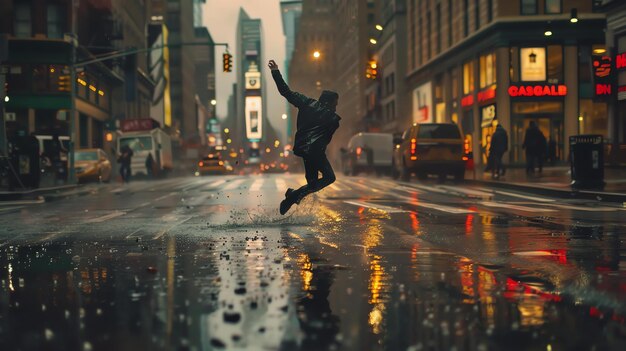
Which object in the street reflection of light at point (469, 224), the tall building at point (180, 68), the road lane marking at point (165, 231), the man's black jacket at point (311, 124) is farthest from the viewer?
the tall building at point (180, 68)

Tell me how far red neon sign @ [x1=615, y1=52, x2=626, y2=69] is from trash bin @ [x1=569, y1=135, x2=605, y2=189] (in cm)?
1703

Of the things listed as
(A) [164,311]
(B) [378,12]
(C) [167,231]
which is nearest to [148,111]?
(B) [378,12]

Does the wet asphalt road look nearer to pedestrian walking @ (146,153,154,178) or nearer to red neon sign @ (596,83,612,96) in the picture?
red neon sign @ (596,83,612,96)

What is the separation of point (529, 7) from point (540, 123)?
Answer: 6748 millimetres

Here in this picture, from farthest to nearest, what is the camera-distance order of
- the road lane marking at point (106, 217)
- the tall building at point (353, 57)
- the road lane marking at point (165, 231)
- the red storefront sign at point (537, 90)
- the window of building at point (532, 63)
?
the tall building at point (353, 57) < the window of building at point (532, 63) < the red storefront sign at point (537, 90) < the road lane marking at point (106, 217) < the road lane marking at point (165, 231)

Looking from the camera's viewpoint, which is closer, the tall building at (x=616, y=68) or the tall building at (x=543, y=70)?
the tall building at (x=616, y=68)

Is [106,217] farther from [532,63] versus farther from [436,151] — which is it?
[532,63]

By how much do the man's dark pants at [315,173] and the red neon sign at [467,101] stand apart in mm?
40546

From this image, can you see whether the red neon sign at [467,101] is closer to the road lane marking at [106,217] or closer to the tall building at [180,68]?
the road lane marking at [106,217]

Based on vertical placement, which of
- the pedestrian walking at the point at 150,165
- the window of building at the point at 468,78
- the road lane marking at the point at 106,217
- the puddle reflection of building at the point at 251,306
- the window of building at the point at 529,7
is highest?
the window of building at the point at 529,7

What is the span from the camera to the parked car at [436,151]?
28766 millimetres

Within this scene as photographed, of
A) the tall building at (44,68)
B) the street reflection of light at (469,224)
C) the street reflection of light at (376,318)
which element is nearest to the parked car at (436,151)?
the street reflection of light at (469,224)

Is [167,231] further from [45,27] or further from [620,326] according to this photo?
[45,27]

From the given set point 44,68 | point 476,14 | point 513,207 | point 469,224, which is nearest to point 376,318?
point 469,224
